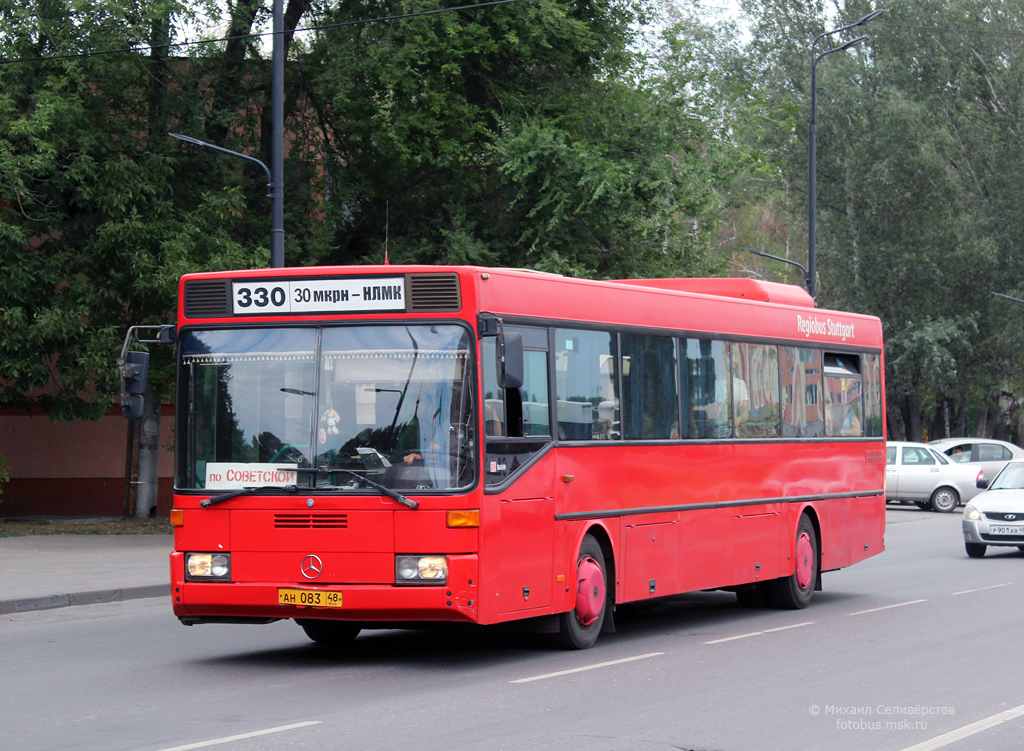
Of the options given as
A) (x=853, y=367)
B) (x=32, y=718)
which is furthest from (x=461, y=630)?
(x=853, y=367)

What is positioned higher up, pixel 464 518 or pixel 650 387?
pixel 650 387

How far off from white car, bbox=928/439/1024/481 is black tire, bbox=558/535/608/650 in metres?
27.1

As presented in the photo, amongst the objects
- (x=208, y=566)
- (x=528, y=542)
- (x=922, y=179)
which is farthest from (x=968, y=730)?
(x=922, y=179)

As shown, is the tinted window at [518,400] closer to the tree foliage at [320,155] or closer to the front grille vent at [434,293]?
the front grille vent at [434,293]

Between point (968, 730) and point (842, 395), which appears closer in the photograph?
point (968, 730)

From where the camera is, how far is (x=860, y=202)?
163 ft

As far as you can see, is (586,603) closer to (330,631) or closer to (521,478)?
(521,478)

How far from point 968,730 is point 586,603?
12.5 feet

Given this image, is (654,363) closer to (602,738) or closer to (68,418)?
(602,738)

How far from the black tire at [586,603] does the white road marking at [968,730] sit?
3.56m

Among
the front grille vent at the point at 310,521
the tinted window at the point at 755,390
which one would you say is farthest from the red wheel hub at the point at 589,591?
the tinted window at the point at 755,390

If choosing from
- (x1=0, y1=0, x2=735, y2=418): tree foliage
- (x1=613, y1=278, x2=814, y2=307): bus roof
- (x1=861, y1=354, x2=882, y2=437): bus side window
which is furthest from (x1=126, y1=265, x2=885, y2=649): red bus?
(x1=0, y1=0, x2=735, y2=418): tree foliage

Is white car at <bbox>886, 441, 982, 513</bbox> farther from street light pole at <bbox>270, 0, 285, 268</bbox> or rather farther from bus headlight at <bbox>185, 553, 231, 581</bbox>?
bus headlight at <bbox>185, 553, 231, 581</bbox>

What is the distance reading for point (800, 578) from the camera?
48.5 feet
